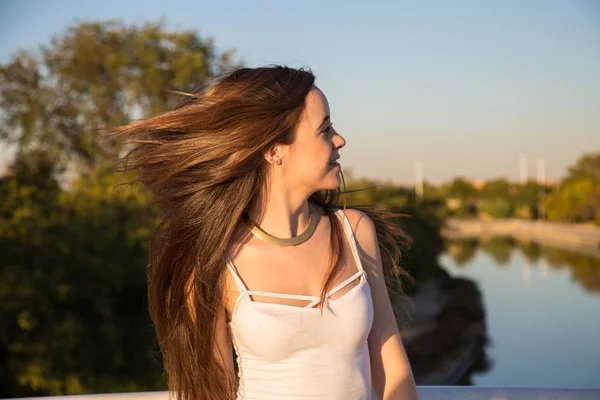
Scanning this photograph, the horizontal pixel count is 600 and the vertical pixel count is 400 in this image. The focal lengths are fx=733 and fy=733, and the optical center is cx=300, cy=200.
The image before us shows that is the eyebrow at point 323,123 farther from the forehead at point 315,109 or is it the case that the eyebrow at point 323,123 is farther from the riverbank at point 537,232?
the riverbank at point 537,232

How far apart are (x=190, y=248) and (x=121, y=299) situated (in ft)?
28.7

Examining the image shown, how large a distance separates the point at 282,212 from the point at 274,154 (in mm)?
134

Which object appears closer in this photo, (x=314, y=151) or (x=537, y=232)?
(x=314, y=151)

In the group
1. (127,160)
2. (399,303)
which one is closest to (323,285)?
(399,303)

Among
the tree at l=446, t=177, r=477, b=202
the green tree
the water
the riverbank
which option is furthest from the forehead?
the tree at l=446, t=177, r=477, b=202

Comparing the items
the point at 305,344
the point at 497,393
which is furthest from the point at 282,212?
the point at 497,393

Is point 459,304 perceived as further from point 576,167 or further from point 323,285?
point 323,285

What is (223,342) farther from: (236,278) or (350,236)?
(350,236)

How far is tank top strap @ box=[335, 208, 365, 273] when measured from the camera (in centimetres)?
162

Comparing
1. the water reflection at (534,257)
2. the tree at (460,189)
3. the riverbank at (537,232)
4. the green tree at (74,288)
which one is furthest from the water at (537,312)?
the green tree at (74,288)

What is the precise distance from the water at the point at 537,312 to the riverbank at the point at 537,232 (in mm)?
824

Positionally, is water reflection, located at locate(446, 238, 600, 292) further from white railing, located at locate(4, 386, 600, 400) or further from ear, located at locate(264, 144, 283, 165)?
ear, located at locate(264, 144, 283, 165)

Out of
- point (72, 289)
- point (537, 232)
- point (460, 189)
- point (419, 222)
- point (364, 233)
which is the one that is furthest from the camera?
point (537, 232)

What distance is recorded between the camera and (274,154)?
158cm
